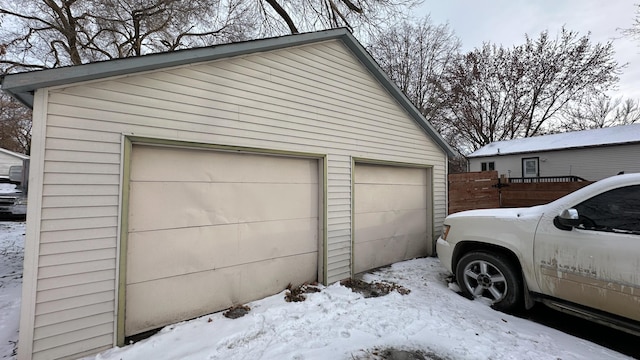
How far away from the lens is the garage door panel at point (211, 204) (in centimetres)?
307

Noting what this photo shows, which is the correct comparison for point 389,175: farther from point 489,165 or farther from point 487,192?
point 489,165

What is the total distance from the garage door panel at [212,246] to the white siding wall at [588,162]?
17.6m

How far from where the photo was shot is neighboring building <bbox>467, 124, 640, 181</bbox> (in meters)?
13.6

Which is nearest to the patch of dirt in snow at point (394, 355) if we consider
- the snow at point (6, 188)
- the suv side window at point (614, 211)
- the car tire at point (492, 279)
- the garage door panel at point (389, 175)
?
the car tire at point (492, 279)

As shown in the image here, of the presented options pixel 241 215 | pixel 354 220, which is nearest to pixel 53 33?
pixel 241 215

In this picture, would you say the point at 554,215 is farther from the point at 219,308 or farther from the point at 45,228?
the point at 45,228

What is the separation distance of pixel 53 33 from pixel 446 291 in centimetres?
1601

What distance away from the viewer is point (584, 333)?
3062 mm

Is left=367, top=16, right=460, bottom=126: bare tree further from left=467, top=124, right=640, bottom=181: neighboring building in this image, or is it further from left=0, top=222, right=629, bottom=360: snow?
left=0, top=222, right=629, bottom=360: snow

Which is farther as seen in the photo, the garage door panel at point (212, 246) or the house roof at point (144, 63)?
the garage door panel at point (212, 246)

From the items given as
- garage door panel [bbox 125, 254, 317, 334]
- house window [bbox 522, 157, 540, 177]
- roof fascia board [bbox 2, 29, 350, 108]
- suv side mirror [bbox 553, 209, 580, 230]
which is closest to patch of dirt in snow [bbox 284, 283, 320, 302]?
garage door panel [bbox 125, 254, 317, 334]

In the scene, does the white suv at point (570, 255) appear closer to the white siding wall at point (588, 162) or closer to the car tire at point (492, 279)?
the car tire at point (492, 279)

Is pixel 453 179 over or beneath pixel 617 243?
over

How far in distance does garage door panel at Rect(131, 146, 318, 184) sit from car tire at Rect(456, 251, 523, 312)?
261cm
